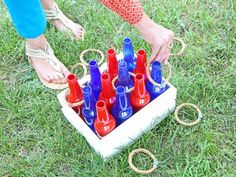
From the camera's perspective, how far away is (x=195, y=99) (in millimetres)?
1684

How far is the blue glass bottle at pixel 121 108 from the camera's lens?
4.52 feet

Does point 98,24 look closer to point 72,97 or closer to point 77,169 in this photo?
point 72,97

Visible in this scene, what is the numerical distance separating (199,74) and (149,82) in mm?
370

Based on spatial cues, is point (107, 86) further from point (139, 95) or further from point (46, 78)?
point (46, 78)

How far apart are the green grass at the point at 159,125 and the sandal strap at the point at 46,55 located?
7 cm

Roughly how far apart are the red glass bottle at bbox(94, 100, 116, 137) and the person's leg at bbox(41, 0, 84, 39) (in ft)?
2.10

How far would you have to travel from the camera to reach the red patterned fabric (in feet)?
4.12

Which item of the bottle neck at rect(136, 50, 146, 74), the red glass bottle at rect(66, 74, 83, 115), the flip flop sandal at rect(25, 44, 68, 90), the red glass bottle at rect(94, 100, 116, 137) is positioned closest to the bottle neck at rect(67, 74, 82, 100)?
the red glass bottle at rect(66, 74, 83, 115)

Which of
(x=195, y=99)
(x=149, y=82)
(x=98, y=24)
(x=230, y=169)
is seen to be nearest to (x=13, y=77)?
(x=98, y=24)

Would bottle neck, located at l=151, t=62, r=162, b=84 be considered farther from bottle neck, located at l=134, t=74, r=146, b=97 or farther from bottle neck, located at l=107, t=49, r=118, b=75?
bottle neck, located at l=107, t=49, r=118, b=75

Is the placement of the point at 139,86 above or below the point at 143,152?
above

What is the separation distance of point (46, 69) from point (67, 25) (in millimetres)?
274

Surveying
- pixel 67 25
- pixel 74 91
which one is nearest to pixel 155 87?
pixel 74 91

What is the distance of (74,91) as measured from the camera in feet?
4.80
